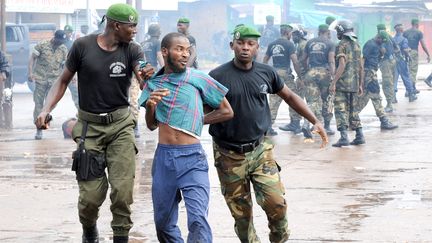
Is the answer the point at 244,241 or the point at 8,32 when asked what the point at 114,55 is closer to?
the point at 244,241

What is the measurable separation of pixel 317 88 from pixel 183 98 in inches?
402

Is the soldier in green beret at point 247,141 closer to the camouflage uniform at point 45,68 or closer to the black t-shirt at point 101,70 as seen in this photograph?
the black t-shirt at point 101,70

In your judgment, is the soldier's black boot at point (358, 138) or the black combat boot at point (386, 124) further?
the black combat boot at point (386, 124)

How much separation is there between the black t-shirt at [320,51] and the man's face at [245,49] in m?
9.28

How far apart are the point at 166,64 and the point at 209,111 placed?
1.48ft

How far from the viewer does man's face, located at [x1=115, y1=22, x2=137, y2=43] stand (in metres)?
7.48

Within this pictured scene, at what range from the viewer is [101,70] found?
7.57 metres

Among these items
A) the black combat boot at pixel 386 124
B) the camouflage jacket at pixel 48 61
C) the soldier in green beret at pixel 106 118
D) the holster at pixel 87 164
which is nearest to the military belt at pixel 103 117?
the soldier in green beret at pixel 106 118

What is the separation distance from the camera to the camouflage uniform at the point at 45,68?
57.1ft

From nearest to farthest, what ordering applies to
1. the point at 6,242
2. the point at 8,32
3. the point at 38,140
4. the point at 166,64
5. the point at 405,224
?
the point at 166,64 → the point at 6,242 → the point at 405,224 → the point at 38,140 → the point at 8,32

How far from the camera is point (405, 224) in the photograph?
8.92 meters

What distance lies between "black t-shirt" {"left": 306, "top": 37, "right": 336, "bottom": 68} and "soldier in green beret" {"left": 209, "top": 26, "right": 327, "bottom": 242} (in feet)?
30.2

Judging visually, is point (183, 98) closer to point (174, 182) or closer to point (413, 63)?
point (174, 182)

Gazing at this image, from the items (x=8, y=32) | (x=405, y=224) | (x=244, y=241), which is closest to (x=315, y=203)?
(x=405, y=224)
